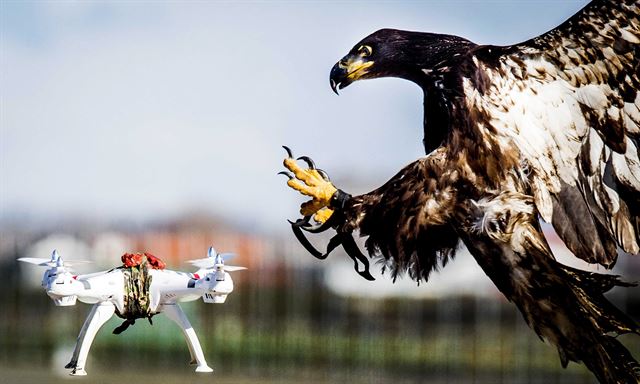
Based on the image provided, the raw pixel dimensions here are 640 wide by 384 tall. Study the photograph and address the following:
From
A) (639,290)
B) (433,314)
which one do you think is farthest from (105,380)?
(639,290)

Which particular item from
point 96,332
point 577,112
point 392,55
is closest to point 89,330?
point 96,332

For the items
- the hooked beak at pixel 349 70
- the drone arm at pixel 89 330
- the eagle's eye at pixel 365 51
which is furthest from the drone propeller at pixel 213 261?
the eagle's eye at pixel 365 51

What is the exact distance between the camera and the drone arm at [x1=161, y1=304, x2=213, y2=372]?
3.58 meters

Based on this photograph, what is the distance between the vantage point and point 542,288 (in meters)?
3.23

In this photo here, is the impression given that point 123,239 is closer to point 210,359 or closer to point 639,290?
point 210,359

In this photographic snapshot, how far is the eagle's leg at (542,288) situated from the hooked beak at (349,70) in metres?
0.52

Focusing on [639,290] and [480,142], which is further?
[639,290]

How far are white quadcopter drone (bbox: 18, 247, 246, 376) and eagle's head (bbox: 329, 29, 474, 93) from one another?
0.67 m

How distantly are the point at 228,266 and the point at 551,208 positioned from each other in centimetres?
99

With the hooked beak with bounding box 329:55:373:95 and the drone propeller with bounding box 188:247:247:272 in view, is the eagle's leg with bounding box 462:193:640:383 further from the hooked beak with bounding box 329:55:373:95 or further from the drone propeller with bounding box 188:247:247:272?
the drone propeller with bounding box 188:247:247:272

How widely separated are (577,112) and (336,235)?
78cm

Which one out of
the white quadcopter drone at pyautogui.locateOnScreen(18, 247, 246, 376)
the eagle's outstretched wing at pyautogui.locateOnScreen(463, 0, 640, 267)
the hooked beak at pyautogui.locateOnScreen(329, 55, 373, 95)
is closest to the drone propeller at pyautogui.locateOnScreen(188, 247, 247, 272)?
the white quadcopter drone at pyautogui.locateOnScreen(18, 247, 246, 376)

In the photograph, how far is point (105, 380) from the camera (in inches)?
145

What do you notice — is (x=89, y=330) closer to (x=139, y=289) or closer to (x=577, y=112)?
(x=139, y=289)
